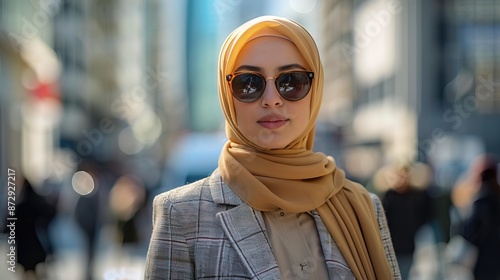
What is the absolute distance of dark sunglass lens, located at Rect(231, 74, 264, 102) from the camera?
8.14 feet

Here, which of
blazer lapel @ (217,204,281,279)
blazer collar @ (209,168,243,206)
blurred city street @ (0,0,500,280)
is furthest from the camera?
blurred city street @ (0,0,500,280)

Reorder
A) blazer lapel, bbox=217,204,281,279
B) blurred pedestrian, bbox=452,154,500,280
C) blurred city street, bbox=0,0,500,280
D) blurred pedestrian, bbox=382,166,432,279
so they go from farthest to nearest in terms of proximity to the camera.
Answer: blurred city street, bbox=0,0,500,280 → blurred pedestrian, bbox=382,166,432,279 → blurred pedestrian, bbox=452,154,500,280 → blazer lapel, bbox=217,204,281,279

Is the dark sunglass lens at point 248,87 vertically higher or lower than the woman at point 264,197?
higher

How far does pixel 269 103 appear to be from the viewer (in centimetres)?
248

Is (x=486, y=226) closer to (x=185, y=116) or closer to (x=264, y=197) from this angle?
(x=264, y=197)

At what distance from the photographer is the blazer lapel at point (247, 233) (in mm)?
2410

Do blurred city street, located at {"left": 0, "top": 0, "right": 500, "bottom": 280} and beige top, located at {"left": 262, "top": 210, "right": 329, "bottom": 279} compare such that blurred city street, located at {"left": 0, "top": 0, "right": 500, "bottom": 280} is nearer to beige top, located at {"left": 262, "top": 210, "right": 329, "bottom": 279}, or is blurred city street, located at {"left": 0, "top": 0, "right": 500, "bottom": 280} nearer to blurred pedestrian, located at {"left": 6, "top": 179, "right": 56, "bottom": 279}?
blurred pedestrian, located at {"left": 6, "top": 179, "right": 56, "bottom": 279}

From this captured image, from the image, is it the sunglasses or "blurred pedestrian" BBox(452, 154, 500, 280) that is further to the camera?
"blurred pedestrian" BBox(452, 154, 500, 280)

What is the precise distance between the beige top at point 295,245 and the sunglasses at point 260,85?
15.1 inches

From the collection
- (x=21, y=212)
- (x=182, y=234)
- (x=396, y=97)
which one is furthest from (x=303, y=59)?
(x=396, y=97)

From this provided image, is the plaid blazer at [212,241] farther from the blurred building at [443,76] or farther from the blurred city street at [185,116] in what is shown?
the blurred building at [443,76]

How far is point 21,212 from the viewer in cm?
810

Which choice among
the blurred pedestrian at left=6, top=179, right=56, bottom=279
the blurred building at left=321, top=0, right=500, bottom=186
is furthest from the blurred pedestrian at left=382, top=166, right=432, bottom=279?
the blurred building at left=321, top=0, right=500, bottom=186

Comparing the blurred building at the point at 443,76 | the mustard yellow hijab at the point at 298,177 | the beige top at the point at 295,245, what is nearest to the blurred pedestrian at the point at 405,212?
the mustard yellow hijab at the point at 298,177
